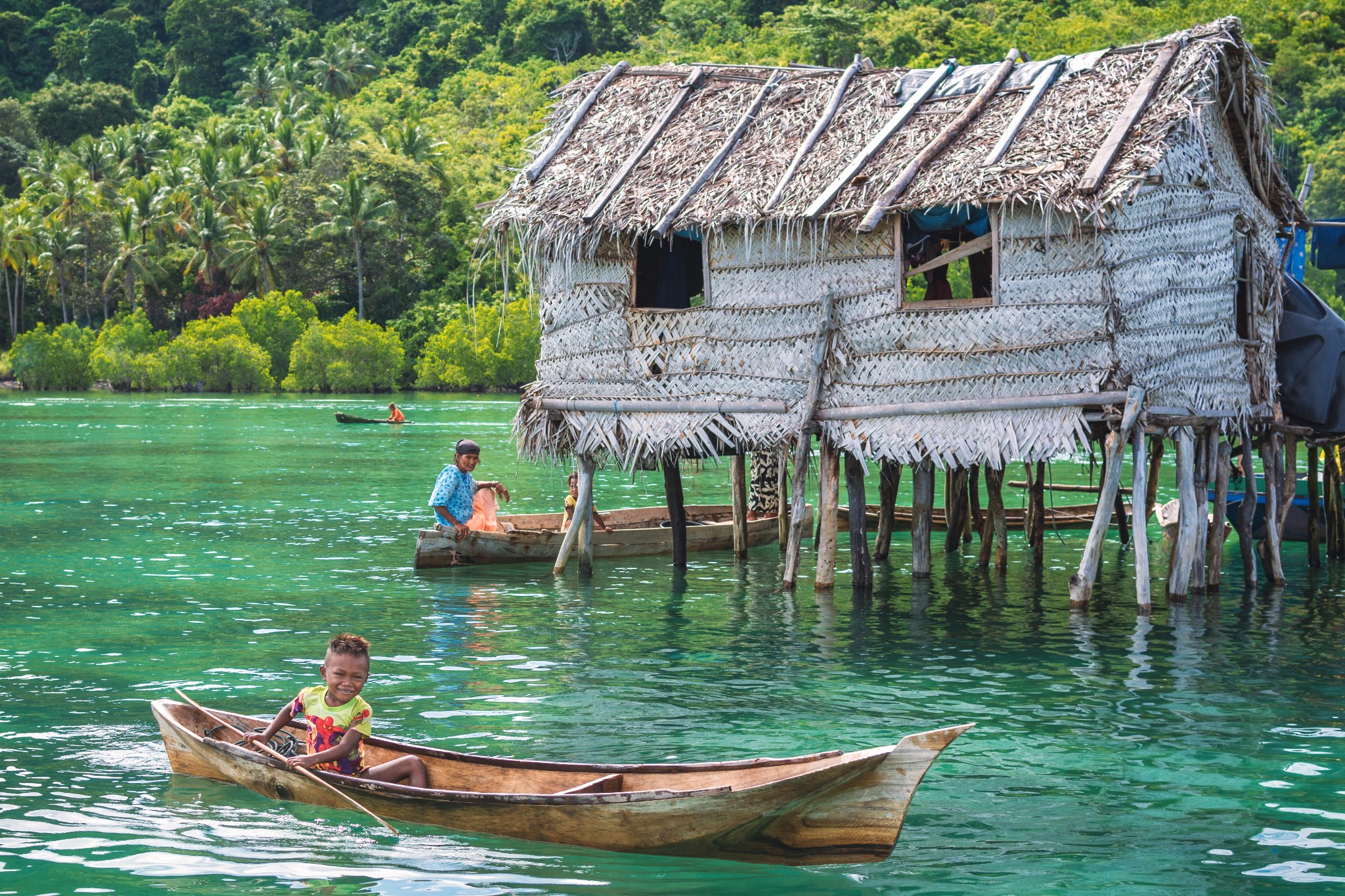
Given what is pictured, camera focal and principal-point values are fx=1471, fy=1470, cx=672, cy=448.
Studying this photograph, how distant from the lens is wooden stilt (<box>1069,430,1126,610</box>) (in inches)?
507

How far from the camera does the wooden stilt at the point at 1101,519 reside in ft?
42.2

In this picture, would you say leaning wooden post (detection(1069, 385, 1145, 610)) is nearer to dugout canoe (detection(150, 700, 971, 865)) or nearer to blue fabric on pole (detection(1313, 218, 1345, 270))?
dugout canoe (detection(150, 700, 971, 865))

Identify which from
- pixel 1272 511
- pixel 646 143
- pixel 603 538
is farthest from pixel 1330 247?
pixel 603 538

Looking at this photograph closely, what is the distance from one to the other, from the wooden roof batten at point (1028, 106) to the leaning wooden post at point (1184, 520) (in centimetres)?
307

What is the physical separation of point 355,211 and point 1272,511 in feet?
178

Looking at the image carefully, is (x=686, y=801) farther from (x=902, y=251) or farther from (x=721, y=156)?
(x=721, y=156)

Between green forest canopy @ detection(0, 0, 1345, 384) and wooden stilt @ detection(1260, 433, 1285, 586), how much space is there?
39.5 metres

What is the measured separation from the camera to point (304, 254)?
229 feet

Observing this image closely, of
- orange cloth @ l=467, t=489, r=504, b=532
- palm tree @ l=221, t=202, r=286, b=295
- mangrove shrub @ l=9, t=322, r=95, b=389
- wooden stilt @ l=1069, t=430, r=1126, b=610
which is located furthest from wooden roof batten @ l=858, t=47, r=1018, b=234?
mangrove shrub @ l=9, t=322, r=95, b=389

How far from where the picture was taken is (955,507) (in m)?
18.8

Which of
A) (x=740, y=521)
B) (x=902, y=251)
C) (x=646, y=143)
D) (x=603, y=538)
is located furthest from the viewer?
(x=740, y=521)

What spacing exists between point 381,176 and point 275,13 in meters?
44.0

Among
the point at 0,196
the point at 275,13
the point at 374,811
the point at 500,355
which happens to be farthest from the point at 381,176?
the point at 374,811

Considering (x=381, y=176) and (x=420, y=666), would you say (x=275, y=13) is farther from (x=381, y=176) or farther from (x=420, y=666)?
(x=420, y=666)
